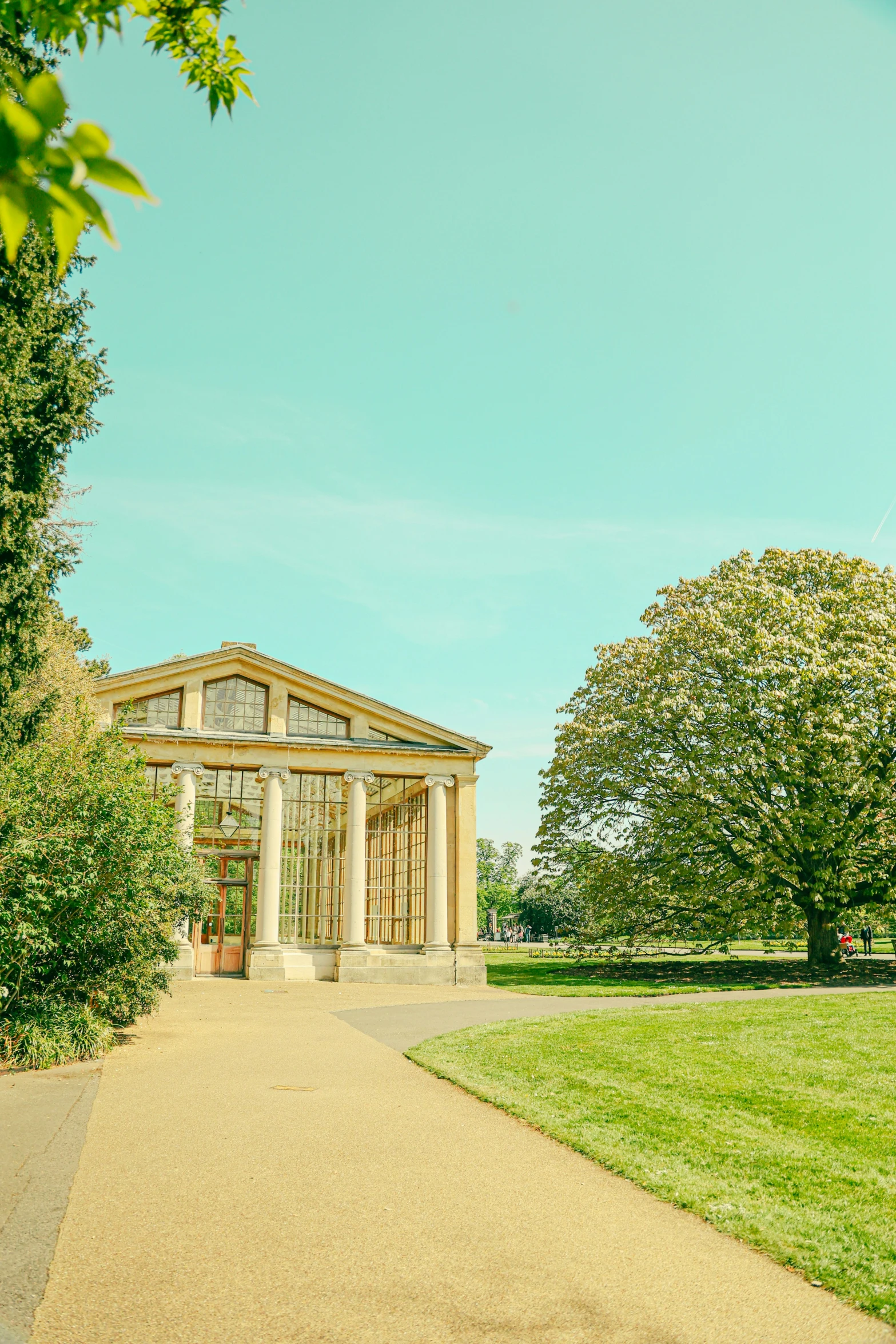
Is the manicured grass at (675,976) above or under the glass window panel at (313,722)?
under

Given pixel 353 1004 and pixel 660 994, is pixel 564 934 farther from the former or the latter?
pixel 353 1004

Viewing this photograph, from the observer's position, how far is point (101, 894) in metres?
12.0

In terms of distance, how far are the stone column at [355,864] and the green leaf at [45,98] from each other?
27204 mm

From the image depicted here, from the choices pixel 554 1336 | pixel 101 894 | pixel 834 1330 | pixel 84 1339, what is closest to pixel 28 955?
pixel 101 894

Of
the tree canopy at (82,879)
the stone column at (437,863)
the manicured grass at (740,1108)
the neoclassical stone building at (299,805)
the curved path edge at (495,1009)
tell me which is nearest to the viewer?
the manicured grass at (740,1108)

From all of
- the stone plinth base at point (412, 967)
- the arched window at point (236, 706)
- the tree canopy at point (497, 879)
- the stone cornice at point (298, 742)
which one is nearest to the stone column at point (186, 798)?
the stone cornice at point (298, 742)

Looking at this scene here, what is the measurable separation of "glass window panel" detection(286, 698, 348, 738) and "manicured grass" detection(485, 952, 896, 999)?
8.69 m

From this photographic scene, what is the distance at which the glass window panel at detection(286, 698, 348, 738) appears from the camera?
94.6ft

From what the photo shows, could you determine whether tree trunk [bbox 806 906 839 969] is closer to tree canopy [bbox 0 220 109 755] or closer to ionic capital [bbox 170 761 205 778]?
ionic capital [bbox 170 761 205 778]

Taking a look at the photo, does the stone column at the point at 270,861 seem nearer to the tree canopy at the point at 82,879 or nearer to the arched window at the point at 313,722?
the arched window at the point at 313,722

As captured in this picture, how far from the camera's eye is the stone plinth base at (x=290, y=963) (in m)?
26.2

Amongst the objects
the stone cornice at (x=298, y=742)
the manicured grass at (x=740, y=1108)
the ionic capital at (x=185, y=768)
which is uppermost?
the stone cornice at (x=298, y=742)

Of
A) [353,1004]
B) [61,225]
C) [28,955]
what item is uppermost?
[61,225]

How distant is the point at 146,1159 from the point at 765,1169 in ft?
14.7
